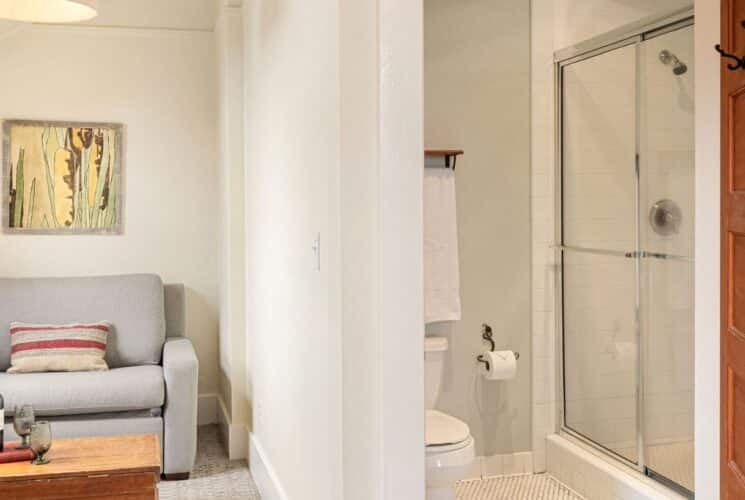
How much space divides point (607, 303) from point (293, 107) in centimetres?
169

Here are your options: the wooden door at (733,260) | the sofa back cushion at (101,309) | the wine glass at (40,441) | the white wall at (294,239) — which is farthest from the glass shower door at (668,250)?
the sofa back cushion at (101,309)

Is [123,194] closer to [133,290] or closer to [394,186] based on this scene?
[133,290]

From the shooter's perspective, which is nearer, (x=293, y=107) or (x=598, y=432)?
(x=293, y=107)

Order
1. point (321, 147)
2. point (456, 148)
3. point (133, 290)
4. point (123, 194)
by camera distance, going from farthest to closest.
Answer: point (123, 194) < point (133, 290) < point (456, 148) < point (321, 147)

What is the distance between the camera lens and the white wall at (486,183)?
14.0ft

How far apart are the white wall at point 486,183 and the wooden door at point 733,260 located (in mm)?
1805

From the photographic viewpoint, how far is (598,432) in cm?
410

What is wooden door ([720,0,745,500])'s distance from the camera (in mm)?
2357

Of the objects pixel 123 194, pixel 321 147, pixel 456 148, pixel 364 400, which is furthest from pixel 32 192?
pixel 364 400

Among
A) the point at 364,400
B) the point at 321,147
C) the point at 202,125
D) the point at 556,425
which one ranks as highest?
the point at 202,125

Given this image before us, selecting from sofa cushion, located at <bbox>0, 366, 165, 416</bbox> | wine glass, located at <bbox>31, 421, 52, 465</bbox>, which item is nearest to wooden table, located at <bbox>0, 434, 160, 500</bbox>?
wine glass, located at <bbox>31, 421, 52, 465</bbox>

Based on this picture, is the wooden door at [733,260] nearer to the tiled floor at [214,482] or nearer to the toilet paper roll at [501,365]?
the toilet paper roll at [501,365]

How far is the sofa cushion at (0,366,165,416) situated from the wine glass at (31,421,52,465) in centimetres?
87

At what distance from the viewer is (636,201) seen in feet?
12.5
